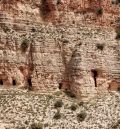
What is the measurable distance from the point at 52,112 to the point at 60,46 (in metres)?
6.64

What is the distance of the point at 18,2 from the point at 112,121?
12618mm

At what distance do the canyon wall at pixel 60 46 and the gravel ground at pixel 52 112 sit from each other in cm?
139

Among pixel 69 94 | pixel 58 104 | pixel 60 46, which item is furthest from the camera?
pixel 60 46

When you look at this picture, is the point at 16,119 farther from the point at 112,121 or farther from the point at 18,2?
the point at 18,2

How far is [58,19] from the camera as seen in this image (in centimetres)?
5066

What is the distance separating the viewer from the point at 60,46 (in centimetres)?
4972

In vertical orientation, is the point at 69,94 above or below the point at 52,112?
above

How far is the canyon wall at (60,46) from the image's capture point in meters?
48.0

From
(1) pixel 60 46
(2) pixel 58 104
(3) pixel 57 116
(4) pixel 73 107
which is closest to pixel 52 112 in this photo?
(3) pixel 57 116

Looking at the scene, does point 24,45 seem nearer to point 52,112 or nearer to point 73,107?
point 52,112

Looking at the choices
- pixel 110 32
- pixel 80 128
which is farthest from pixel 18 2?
pixel 80 128

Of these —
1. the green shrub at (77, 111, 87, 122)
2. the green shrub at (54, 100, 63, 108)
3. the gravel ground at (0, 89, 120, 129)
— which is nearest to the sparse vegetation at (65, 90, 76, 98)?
the gravel ground at (0, 89, 120, 129)

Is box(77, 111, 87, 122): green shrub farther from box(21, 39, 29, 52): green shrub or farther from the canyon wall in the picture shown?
box(21, 39, 29, 52): green shrub

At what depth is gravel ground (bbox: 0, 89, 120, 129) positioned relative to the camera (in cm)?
4412
